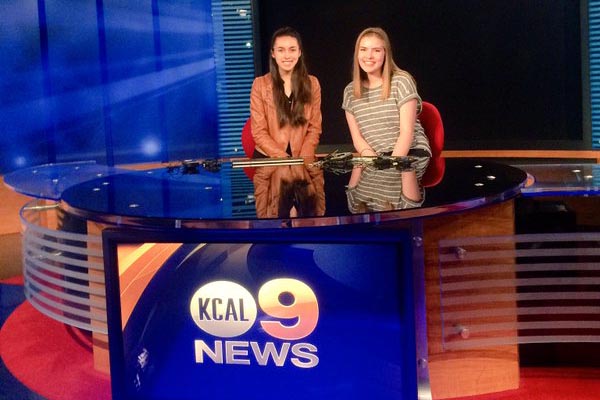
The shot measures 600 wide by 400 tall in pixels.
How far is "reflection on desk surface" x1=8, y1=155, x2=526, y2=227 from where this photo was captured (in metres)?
1.98

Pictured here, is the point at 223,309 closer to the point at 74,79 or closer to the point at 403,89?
the point at 403,89

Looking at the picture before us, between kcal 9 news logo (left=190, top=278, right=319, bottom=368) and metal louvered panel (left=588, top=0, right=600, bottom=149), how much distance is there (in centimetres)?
384

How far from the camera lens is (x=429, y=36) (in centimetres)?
560

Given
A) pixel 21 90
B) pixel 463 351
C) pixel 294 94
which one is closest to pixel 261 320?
pixel 463 351

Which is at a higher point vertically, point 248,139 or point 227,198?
point 248,139

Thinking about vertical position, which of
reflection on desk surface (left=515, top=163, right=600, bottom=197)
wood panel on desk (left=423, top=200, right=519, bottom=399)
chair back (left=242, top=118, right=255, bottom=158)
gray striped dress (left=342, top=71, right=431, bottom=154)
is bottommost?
wood panel on desk (left=423, top=200, right=519, bottom=399)

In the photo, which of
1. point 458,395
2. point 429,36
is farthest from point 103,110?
point 458,395

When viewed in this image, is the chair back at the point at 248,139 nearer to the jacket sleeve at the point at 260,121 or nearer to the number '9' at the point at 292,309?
the jacket sleeve at the point at 260,121

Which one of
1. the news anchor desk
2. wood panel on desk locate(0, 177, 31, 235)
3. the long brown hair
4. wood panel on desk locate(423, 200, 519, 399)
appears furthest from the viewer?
wood panel on desk locate(0, 177, 31, 235)

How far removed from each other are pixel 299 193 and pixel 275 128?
1.47 meters

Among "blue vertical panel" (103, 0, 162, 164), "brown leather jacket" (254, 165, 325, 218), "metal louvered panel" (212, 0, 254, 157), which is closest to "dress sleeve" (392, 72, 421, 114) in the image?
"brown leather jacket" (254, 165, 325, 218)

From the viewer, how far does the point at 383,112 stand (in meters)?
3.20

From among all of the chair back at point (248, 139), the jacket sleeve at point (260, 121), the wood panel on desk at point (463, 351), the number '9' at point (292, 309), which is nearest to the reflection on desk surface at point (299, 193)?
the wood panel on desk at point (463, 351)

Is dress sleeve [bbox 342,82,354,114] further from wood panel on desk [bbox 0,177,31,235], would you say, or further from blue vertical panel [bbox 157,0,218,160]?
wood panel on desk [bbox 0,177,31,235]
